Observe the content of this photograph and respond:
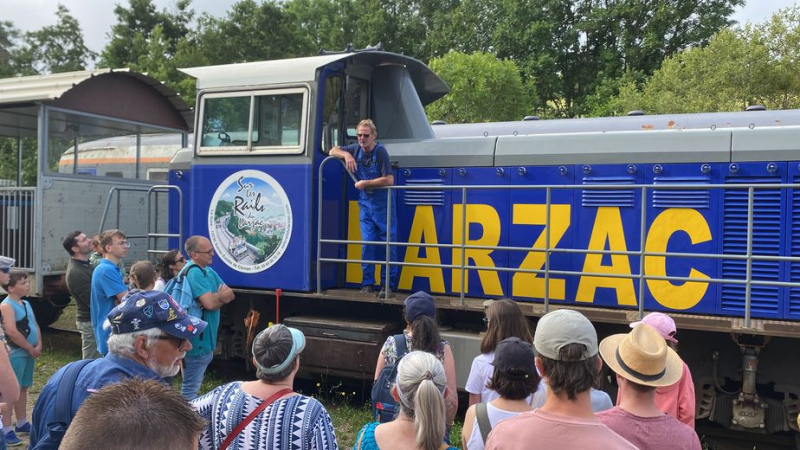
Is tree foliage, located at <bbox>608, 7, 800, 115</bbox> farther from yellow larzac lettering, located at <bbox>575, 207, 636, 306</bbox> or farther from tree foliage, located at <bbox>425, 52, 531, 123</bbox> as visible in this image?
yellow larzac lettering, located at <bbox>575, 207, 636, 306</bbox>

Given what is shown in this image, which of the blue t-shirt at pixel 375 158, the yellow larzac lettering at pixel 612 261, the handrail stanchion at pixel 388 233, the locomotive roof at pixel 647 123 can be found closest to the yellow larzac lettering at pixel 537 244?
the yellow larzac lettering at pixel 612 261

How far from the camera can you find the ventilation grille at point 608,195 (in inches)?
250

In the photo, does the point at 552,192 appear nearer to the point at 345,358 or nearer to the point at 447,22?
the point at 345,358

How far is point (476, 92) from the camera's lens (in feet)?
67.5

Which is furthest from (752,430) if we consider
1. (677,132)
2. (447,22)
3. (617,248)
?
(447,22)

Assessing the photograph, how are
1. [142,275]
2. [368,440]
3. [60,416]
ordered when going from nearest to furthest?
[60,416]
[368,440]
[142,275]

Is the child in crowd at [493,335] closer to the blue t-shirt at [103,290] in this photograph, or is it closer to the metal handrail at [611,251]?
the metal handrail at [611,251]

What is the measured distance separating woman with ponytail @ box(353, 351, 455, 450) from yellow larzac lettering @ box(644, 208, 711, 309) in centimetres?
379

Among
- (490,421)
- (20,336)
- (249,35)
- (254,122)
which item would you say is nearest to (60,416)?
(490,421)

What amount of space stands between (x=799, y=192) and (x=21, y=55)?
39.8 metres

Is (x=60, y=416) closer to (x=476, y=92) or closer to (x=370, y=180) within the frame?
(x=370, y=180)

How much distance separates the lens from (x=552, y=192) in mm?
6703

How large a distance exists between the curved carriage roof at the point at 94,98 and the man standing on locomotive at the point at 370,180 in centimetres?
453

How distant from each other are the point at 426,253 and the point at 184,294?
2564 mm
